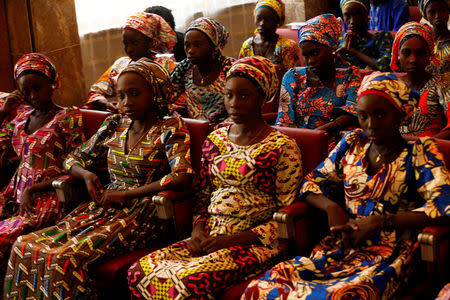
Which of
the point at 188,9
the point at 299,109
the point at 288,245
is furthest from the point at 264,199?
the point at 188,9

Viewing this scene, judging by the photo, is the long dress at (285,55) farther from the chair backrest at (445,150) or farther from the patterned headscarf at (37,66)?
the chair backrest at (445,150)

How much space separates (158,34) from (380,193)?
2886 millimetres

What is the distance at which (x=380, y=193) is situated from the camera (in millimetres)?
2396

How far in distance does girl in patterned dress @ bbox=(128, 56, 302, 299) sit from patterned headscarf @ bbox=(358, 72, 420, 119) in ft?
1.67

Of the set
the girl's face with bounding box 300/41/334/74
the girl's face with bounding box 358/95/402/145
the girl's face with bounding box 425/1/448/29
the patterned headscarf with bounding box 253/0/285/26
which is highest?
the patterned headscarf with bounding box 253/0/285/26

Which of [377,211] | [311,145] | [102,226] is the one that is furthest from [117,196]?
[377,211]

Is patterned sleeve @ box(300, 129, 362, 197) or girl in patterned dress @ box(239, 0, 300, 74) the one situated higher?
girl in patterned dress @ box(239, 0, 300, 74)

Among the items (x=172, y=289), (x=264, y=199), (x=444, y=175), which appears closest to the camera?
(x=444, y=175)

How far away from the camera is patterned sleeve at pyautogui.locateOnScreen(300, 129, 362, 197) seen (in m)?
2.59

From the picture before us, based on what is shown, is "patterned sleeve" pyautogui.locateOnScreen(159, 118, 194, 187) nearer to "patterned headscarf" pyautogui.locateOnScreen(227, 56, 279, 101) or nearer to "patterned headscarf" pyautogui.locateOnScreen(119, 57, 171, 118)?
"patterned headscarf" pyautogui.locateOnScreen(119, 57, 171, 118)

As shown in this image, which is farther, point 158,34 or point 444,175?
point 158,34

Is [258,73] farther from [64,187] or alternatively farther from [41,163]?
[41,163]

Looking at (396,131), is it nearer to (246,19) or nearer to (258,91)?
(258,91)

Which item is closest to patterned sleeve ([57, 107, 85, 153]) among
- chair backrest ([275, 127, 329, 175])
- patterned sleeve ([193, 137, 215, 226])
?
patterned sleeve ([193, 137, 215, 226])
